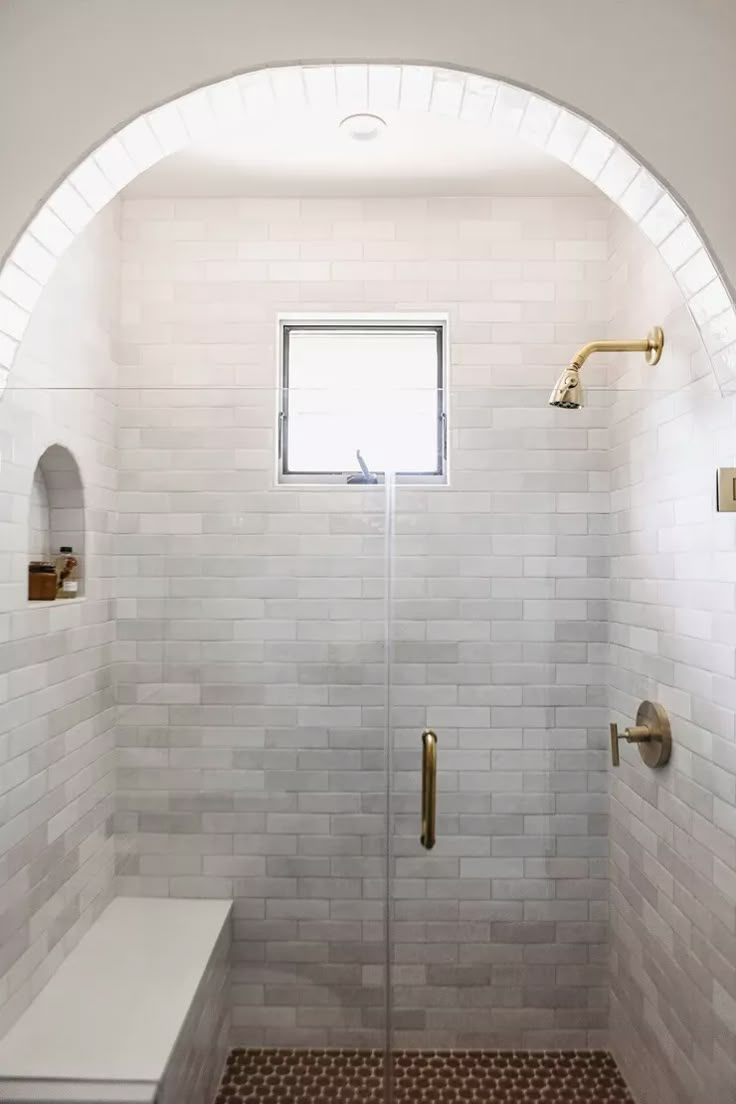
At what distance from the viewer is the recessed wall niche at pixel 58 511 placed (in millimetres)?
1851

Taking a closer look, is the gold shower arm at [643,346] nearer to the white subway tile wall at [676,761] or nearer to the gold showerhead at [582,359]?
the gold showerhead at [582,359]

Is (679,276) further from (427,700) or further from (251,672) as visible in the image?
(251,672)

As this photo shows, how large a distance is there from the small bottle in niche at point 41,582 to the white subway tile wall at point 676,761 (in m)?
1.32

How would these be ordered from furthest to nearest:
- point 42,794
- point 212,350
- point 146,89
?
point 212,350 → point 42,794 → point 146,89

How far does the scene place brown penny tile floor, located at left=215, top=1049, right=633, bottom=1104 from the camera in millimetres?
1703

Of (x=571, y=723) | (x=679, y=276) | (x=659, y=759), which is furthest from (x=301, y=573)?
(x=679, y=276)

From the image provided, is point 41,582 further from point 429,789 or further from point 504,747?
point 504,747

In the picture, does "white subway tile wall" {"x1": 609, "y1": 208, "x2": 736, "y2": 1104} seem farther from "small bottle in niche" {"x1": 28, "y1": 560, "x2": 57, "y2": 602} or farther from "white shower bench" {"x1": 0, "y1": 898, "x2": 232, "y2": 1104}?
"small bottle in niche" {"x1": 28, "y1": 560, "x2": 57, "y2": 602}

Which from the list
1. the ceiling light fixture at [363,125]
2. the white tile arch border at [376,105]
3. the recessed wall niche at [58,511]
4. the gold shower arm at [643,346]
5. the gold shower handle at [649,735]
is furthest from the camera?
the ceiling light fixture at [363,125]

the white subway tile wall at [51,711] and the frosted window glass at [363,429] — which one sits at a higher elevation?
the frosted window glass at [363,429]

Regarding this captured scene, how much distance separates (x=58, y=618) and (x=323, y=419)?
2.57 ft

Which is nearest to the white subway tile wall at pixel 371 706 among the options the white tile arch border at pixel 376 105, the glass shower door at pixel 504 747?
the glass shower door at pixel 504 747

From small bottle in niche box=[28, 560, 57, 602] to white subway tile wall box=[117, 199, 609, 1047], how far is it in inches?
7.5

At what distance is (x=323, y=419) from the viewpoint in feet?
6.06
